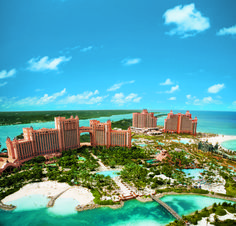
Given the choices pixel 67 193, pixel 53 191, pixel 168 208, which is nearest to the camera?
pixel 168 208

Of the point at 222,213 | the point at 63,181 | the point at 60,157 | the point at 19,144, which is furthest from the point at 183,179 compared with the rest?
the point at 19,144

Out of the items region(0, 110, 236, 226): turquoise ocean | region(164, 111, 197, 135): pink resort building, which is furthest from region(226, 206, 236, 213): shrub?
region(164, 111, 197, 135): pink resort building

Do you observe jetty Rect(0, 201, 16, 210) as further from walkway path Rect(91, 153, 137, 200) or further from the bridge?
the bridge

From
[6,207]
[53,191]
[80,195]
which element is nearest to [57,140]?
[53,191]

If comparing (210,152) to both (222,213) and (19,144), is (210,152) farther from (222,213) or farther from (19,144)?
(19,144)

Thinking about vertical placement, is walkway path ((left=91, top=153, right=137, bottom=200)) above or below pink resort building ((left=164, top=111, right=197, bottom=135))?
below

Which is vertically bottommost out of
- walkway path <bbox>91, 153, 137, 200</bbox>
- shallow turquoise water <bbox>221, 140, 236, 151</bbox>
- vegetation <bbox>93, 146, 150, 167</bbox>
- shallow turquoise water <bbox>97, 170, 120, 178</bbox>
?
shallow turquoise water <bbox>221, 140, 236, 151</bbox>

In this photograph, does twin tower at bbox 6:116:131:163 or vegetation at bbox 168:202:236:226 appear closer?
vegetation at bbox 168:202:236:226

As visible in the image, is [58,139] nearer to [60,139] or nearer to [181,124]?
[60,139]

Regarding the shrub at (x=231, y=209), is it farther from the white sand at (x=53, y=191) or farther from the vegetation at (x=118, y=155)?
the vegetation at (x=118, y=155)
